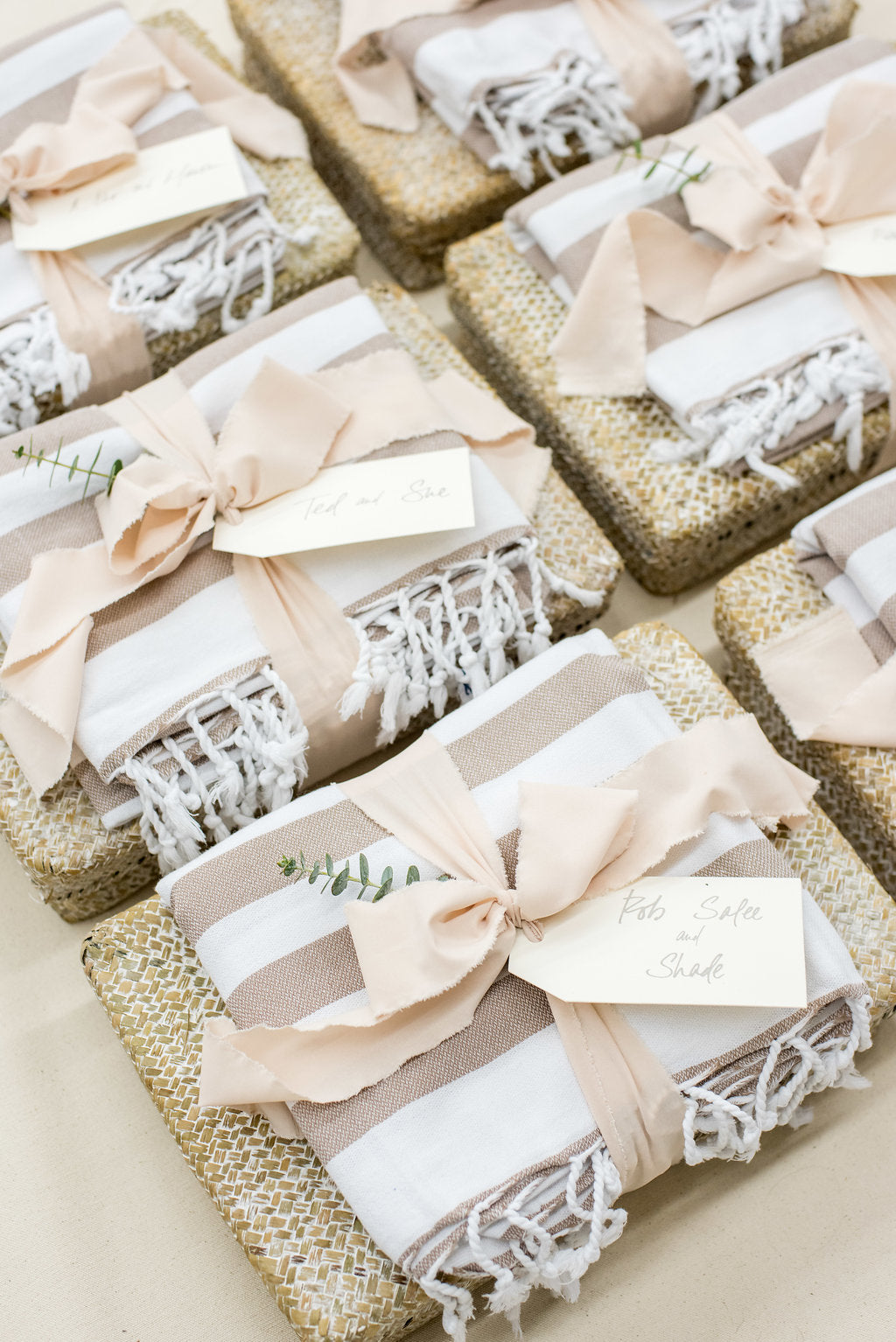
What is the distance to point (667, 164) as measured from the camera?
1297 mm

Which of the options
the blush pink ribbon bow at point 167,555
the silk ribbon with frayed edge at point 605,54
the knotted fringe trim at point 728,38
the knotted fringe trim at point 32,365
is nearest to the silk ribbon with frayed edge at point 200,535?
the blush pink ribbon bow at point 167,555

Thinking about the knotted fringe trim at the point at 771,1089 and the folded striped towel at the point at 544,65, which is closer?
the knotted fringe trim at the point at 771,1089

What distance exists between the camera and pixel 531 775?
41.1 inches

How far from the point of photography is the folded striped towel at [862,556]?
1.12m

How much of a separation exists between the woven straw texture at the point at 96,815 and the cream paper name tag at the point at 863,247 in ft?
1.15

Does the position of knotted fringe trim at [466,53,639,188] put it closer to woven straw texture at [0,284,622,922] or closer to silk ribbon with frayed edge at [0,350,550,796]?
woven straw texture at [0,284,622,922]

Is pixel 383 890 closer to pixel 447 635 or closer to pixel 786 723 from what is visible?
pixel 447 635

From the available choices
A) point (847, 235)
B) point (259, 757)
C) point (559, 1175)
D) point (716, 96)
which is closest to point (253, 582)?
point (259, 757)

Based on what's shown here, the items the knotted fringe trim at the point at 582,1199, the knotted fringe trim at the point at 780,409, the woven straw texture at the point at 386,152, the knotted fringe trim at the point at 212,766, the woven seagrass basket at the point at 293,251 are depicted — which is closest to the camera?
the knotted fringe trim at the point at 582,1199

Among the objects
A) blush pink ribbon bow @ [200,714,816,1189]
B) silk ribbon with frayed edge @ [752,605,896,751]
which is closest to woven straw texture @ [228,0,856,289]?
silk ribbon with frayed edge @ [752,605,896,751]

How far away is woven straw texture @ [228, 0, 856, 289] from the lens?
4.76 ft

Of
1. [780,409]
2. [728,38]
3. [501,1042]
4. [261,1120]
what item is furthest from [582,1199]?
[728,38]

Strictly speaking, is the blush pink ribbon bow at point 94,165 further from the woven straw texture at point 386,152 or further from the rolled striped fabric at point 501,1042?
the rolled striped fabric at point 501,1042

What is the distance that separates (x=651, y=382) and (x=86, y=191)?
612mm
